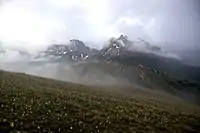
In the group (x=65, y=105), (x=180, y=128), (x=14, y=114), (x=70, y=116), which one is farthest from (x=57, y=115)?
(x=180, y=128)

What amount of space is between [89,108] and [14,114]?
15.6m

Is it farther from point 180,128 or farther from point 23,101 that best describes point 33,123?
point 180,128

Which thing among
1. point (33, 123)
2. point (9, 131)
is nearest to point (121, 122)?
point (33, 123)

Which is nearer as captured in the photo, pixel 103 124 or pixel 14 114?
pixel 14 114

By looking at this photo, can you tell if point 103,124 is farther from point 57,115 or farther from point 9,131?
point 9,131

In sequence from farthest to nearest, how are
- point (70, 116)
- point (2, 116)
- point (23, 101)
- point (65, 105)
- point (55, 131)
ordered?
point (65, 105)
point (23, 101)
point (70, 116)
point (2, 116)
point (55, 131)

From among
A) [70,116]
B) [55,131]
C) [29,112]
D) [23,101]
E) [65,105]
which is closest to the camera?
[55,131]

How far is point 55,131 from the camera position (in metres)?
31.2

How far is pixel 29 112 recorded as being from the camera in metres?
37.2

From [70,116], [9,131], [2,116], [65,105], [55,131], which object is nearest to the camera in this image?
[9,131]

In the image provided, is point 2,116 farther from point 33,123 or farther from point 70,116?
point 70,116

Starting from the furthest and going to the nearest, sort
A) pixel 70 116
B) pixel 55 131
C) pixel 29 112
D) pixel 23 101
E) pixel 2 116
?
1. pixel 23 101
2. pixel 70 116
3. pixel 29 112
4. pixel 2 116
5. pixel 55 131

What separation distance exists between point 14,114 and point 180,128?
24261 millimetres

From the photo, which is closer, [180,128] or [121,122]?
[121,122]
